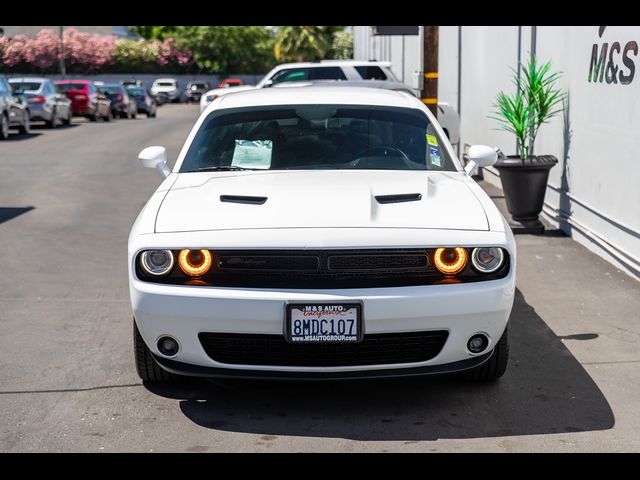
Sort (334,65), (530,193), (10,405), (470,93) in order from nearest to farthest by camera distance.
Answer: (10,405), (530,193), (470,93), (334,65)

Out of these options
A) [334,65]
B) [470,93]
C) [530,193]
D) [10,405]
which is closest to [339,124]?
[10,405]

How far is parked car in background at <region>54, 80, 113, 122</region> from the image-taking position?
36031 millimetres

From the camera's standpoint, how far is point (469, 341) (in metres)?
5.01

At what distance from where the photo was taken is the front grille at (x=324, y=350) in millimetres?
4891

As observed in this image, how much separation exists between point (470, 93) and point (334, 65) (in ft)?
9.49

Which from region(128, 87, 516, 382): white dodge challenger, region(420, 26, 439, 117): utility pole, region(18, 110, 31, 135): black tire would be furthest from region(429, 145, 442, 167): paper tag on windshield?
region(18, 110, 31, 135): black tire

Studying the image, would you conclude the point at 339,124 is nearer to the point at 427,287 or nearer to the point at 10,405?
the point at 427,287

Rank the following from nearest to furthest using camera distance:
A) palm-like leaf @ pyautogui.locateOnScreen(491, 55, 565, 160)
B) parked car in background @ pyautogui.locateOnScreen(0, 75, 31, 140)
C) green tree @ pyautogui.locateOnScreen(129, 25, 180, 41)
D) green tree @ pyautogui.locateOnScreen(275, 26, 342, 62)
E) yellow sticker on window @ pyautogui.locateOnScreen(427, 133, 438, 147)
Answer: yellow sticker on window @ pyautogui.locateOnScreen(427, 133, 438, 147) → palm-like leaf @ pyautogui.locateOnScreen(491, 55, 565, 160) → parked car in background @ pyautogui.locateOnScreen(0, 75, 31, 140) → green tree @ pyautogui.locateOnScreen(275, 26, 342, 62) → green tree @ pyautogui.locateOnScreen(129, 25, 180, 41)

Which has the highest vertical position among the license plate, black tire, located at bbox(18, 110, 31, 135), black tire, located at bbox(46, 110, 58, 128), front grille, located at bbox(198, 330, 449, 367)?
the license plate

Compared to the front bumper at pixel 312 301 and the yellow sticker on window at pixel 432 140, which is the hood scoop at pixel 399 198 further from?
the yellow sticker on window at pixel 432 140

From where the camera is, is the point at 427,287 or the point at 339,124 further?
the point at 339,124

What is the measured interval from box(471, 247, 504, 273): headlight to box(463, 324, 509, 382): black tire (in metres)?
0.47

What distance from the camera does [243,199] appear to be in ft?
17.5

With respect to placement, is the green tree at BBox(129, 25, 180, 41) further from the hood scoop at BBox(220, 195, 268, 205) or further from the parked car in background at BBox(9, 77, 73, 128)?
the hood scoop at BBox(220, 195, 268, 205)
